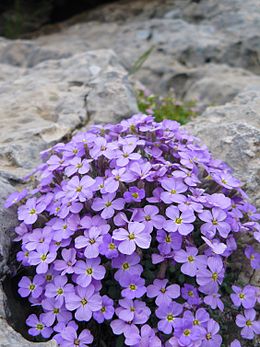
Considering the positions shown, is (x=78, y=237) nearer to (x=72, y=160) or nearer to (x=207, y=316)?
(x=72, y=160)

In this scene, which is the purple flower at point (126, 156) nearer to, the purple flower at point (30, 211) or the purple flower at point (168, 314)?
the purple flower at point (30, 211)

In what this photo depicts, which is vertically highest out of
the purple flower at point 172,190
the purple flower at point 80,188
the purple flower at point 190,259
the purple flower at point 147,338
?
the purple flower at point 80,188

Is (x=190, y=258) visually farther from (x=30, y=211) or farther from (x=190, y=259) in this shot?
(x=30, y=211)

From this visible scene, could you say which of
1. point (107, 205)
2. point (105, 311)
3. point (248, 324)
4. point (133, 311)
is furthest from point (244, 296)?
point (107, 205)

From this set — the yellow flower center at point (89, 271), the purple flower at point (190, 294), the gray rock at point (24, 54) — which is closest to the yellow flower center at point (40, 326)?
the yellow flower center at point (89, 271)

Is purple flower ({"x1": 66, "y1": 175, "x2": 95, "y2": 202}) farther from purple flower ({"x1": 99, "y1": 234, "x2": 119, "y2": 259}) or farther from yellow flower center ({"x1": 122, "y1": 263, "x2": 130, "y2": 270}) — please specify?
yellow flower center ({"x1": 122, "y1": 263, "x2": 130, "y2": 270})
